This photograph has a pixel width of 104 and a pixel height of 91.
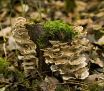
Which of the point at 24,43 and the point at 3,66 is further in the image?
the point at 3,66

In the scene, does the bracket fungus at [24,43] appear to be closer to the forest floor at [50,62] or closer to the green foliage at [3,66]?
the forest floor at [50,62]

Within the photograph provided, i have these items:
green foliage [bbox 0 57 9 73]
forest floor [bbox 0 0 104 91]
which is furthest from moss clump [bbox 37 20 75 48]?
green foliage [bbox 0 57 9 73]

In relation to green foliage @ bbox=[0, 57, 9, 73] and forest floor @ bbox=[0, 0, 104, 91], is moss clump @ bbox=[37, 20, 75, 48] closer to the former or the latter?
forest floor @ bbox=[0, 0, 104, 91]

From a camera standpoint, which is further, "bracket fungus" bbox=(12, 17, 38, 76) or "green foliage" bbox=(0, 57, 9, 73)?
"green foliage" bbox=(0, 57, 9, 73)

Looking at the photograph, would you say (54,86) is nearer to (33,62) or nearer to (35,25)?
(33,62)

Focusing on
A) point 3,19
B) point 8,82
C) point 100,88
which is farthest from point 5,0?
point 100,88

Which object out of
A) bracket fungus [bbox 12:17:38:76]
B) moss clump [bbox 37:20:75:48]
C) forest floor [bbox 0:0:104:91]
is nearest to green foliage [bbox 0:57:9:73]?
forest floor [bbox 0:0:104:91]

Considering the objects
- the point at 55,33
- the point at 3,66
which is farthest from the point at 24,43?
the point at 3,66

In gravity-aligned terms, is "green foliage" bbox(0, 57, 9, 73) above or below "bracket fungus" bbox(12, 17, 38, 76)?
below

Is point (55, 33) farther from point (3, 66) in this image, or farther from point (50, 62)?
point (3, 66)
